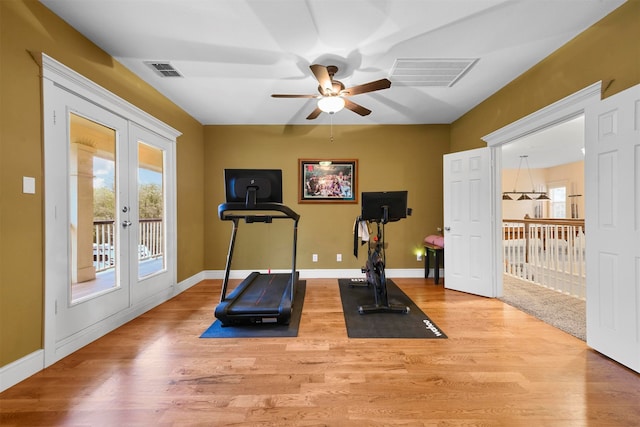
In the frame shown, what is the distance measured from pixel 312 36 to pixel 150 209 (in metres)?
2.85

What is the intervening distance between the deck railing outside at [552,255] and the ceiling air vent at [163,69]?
17.7 ft

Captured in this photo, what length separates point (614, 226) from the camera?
1.96m

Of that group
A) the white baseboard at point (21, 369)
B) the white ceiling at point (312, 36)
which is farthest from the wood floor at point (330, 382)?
the white ceiling at point (312, 36)

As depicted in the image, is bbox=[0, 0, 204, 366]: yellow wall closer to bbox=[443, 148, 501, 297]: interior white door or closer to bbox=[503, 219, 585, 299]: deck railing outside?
bbox=[443, 148, 501, 297]: interior white door

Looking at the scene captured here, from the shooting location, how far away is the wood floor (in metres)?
1.48

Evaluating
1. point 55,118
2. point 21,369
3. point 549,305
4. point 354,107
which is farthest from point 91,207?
point 549,305

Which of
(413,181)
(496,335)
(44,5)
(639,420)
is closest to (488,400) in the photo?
(639,420)

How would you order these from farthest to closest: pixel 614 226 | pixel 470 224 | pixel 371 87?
pixel 470 224, pixel 371 87, pixel 614 226

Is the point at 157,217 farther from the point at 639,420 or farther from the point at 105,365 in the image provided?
the point at 639,420

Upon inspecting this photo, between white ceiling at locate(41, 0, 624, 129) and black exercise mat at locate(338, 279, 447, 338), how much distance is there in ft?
9.06

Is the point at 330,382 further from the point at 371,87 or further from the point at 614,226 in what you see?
the point at 371,87

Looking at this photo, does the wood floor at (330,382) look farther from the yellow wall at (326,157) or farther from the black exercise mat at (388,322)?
the yellow wall at (326,157)

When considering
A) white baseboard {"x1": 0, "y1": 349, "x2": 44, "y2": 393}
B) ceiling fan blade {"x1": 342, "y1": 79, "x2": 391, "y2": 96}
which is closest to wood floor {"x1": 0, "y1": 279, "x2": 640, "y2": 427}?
white baseboard {"x1": 0, "y1": 349, "x2": 44, "y2": 393}

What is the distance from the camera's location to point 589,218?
2152 millimetres
